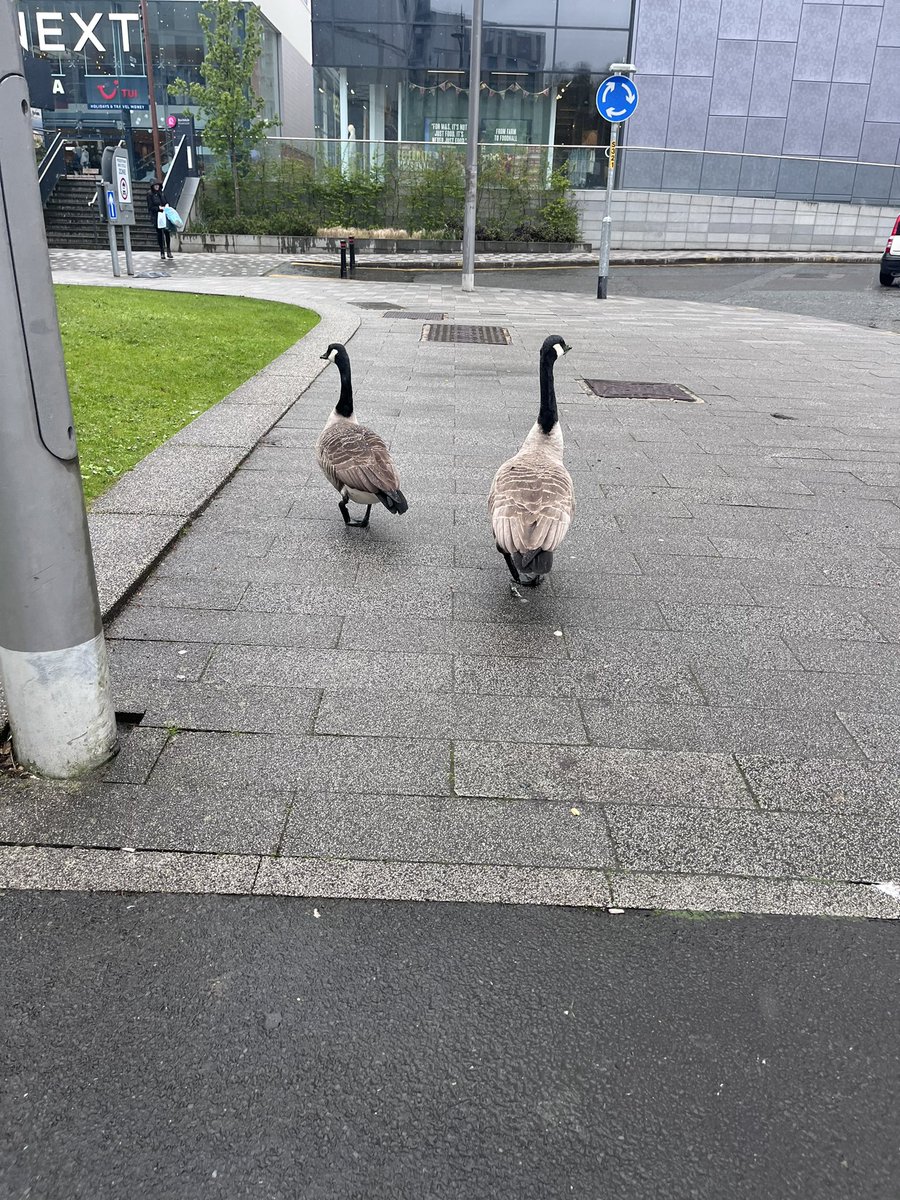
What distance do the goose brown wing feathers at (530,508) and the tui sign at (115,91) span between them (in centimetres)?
3735

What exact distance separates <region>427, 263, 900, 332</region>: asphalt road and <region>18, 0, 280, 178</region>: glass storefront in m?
17.1

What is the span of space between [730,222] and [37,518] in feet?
106

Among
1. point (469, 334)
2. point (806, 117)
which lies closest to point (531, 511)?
point (469, 334)

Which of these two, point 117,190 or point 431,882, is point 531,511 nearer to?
point 431,882

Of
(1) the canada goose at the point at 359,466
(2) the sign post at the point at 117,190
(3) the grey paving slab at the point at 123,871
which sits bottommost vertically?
(3) the grey paving slab at the point at 123,871

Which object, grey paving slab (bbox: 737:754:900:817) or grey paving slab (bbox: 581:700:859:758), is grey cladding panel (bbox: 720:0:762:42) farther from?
grey paving slab (bbox: 737:754:900:817)

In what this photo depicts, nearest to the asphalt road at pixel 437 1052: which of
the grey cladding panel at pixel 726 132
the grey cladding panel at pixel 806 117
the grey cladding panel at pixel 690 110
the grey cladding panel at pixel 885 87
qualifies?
the grey cladding panel at pixel 690 110

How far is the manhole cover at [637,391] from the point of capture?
10.4 meters

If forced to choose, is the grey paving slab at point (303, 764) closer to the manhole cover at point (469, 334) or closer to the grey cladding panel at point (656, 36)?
the manhole cover at point (469, 334)

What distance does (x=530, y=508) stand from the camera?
4793 mm

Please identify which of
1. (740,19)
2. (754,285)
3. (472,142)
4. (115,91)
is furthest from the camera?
(115,91)

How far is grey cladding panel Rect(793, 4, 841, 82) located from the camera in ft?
98.6

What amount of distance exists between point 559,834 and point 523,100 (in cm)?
3284

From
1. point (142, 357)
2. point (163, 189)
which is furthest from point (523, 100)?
point (142, 357)
